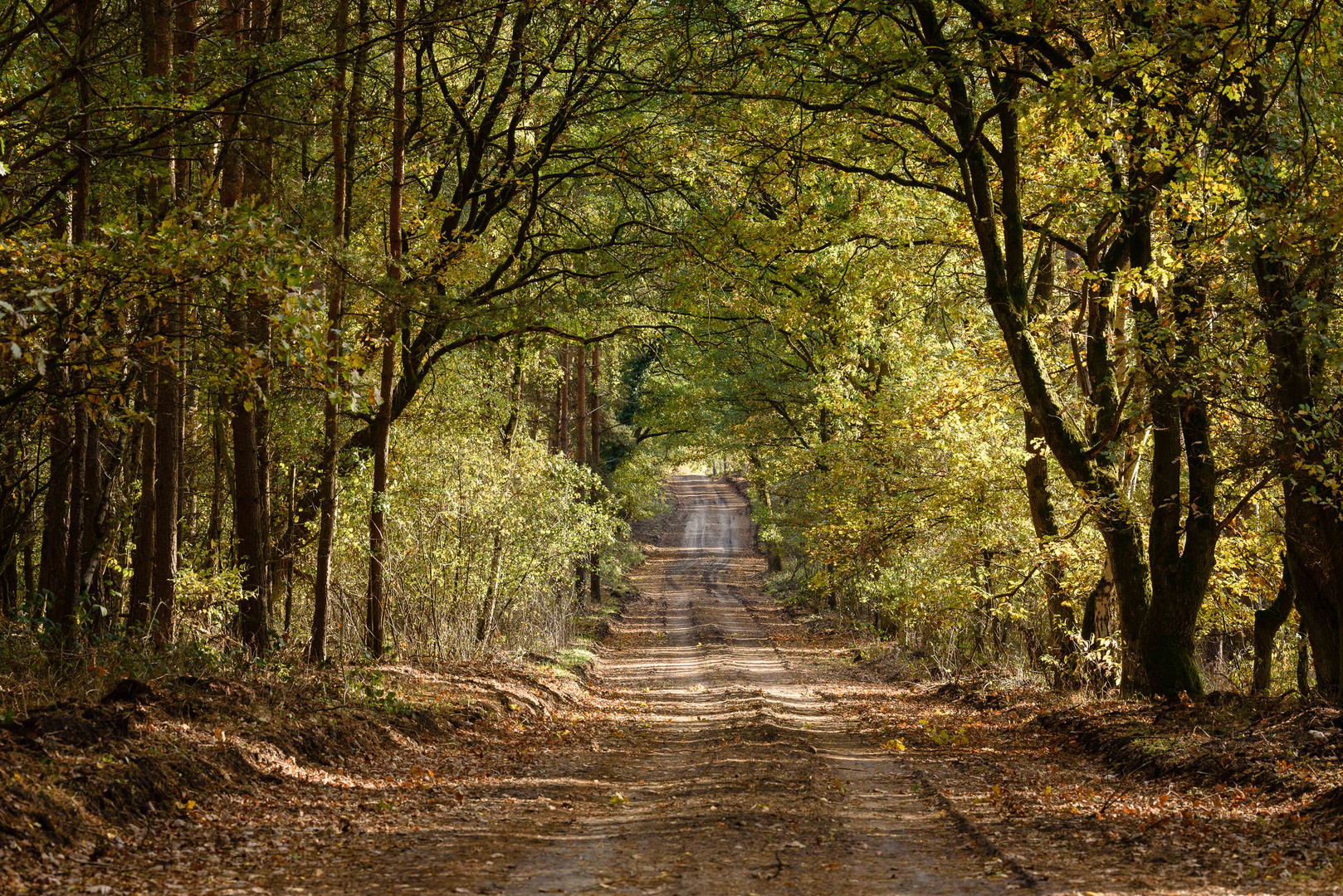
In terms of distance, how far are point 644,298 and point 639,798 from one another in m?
10.7

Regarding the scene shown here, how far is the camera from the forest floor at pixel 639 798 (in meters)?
5.62

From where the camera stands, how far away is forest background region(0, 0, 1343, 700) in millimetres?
7957

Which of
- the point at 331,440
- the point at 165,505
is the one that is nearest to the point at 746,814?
the point at 165,505

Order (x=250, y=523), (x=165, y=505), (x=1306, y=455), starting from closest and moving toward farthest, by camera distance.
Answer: (x=1306, y=455), (x=165, y=505), (x=250, y=523)

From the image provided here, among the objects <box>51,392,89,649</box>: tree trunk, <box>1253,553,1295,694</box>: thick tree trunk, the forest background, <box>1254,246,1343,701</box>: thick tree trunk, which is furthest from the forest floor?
<box>1253,553,1295,694</box>: thick tree trunk

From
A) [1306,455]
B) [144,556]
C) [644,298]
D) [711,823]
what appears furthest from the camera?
[644,298]

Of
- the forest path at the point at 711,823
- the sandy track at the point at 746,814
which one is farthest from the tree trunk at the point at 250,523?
the sandy track at the point at 746,814

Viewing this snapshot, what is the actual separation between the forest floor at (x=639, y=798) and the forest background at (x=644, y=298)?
5.07ft

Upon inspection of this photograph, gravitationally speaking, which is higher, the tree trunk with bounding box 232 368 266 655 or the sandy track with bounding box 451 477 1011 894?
the tree trunk with bounding box 232 368 266 655

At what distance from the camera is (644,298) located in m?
17.7

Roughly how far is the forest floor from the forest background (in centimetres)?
155

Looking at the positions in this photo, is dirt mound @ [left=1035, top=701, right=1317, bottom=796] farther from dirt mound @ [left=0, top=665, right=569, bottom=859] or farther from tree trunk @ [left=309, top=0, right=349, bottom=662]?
tree trunk @ [left=309, top=0, right=349, bottom=662]

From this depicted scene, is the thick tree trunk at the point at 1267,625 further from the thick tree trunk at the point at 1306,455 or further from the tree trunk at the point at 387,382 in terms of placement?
the tree trunk at the point at 387,382

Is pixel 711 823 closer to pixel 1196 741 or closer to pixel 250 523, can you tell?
pixel 1196 741
